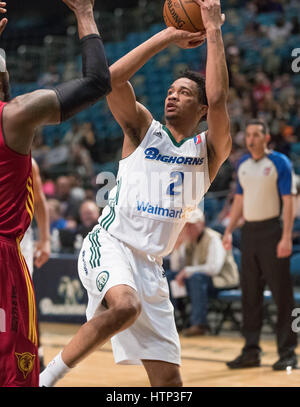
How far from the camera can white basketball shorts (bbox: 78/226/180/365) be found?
12.1 feet

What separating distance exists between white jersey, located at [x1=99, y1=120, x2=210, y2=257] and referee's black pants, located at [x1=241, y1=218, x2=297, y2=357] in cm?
312

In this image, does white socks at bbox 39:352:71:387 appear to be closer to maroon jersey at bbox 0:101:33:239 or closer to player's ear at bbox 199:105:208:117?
maroon jersey at bbox 0:101:33:239

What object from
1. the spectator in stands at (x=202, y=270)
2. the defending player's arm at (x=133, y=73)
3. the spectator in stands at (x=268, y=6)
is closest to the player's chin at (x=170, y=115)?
the defending player's arm at (x=133, y=73)

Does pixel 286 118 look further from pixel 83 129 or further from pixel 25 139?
pixel 25 139

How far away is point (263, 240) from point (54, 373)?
3.95m

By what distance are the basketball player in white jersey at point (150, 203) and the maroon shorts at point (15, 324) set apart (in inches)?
29.0

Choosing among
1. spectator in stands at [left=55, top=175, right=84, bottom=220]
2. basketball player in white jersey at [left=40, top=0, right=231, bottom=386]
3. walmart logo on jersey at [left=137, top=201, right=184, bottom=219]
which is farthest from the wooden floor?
spectator in stands at [left=55, top=175, right=84, bottom=220]

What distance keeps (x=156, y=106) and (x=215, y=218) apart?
→ 421 cm

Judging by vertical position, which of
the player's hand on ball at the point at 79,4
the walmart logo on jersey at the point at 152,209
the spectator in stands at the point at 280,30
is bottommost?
the walmart logo on jersey at the point at 152,209

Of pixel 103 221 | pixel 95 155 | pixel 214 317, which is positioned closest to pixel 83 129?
pixel 95 155

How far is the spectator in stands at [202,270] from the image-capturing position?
29.2 ft

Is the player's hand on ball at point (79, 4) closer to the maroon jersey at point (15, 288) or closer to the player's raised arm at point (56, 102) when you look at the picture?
the player's raised arm at point (56, 102)

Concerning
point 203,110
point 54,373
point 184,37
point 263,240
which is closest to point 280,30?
point 263,240

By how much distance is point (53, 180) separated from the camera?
14.9 metres
